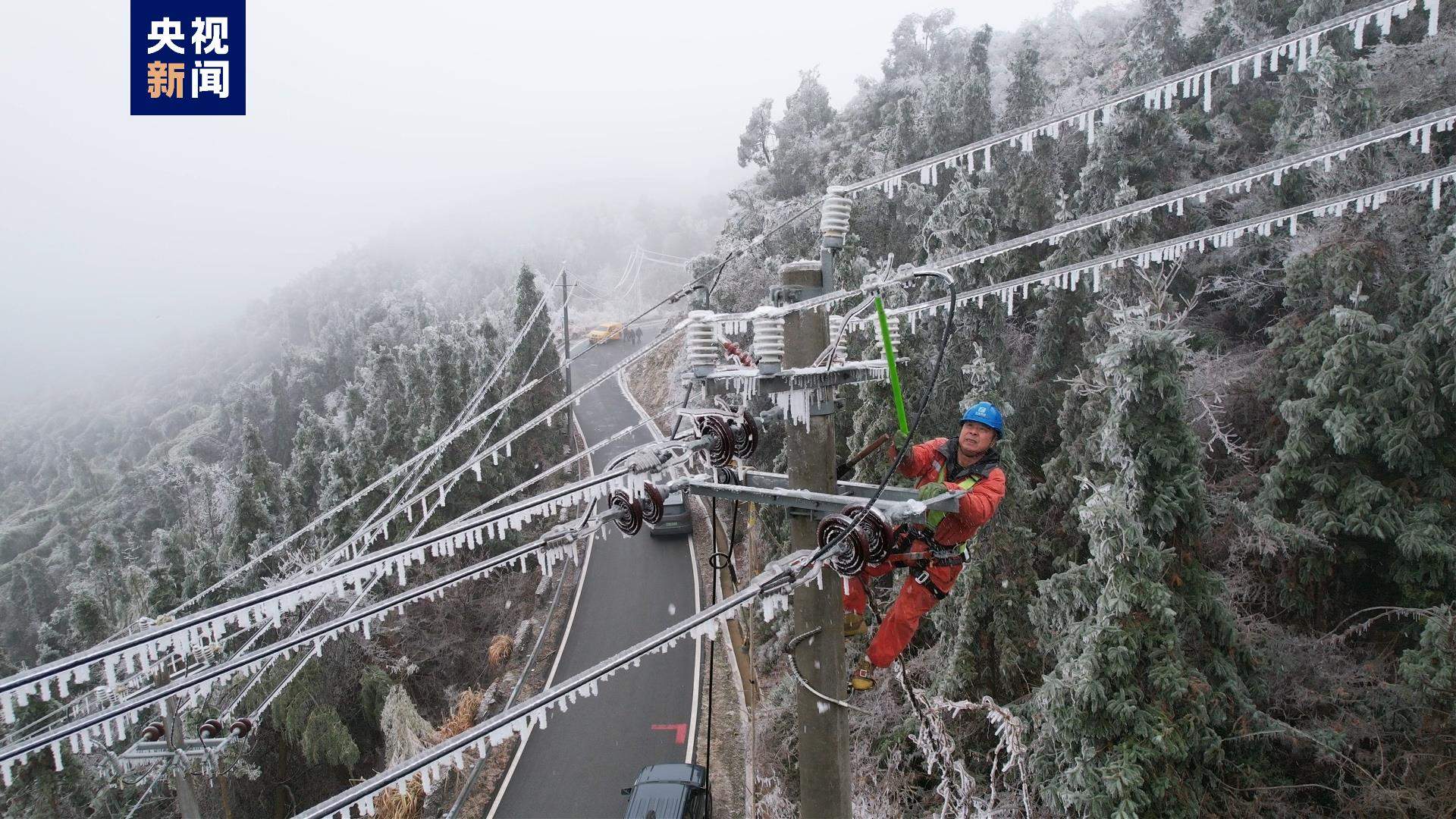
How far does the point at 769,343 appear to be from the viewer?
4.80 metres

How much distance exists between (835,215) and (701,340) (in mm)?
1241

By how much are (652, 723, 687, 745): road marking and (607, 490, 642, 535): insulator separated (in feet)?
47.5

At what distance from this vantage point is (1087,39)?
38.8m

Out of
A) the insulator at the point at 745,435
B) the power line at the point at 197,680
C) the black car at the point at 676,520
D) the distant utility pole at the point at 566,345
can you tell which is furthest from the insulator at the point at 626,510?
the black car at the point at 676,520

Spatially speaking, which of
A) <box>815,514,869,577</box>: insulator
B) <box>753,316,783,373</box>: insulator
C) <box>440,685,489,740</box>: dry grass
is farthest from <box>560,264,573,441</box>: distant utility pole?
<box>815,514,869,577</box>: insulator

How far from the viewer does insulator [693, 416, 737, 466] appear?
5.59 m

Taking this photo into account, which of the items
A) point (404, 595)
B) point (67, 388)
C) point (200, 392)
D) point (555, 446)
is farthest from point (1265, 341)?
point (67, 388)

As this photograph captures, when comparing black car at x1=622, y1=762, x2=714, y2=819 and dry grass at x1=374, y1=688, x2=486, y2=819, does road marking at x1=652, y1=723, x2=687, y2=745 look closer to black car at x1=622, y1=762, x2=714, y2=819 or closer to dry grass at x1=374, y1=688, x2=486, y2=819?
black car at x1=622, y1=762, x2=714, y2=819

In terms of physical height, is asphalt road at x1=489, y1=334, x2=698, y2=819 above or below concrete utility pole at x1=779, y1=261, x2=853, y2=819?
below

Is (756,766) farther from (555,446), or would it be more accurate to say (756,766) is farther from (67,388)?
(67,388)

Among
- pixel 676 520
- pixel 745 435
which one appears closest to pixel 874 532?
pixel 745 435

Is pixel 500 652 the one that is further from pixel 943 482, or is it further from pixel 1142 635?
pixel 943 482

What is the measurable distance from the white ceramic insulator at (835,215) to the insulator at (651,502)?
6.73 ft

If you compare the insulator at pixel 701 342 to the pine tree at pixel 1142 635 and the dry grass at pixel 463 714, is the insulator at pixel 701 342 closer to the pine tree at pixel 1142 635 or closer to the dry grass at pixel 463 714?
the pine tree at pixel 1142 635
